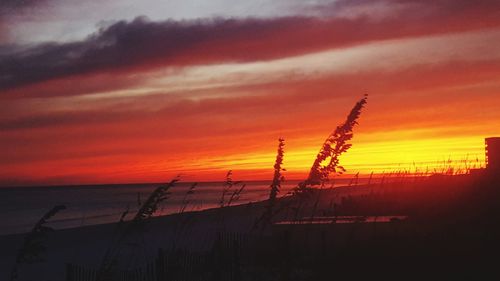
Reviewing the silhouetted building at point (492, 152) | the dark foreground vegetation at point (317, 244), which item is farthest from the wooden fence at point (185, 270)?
the silhouetted building at point (492, 152)

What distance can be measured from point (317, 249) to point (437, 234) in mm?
3353

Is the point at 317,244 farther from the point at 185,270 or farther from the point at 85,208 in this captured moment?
the point at 85,208

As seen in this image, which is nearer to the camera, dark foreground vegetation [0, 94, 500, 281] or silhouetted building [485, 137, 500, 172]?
dark foreground vegetation [0, 94, 500, 281]

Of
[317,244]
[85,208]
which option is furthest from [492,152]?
[85,208]

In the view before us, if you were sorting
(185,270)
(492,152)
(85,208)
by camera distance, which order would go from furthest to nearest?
(85,208) → (492,152) → (185,270)

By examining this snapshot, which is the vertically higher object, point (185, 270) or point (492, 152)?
point (492, 152)

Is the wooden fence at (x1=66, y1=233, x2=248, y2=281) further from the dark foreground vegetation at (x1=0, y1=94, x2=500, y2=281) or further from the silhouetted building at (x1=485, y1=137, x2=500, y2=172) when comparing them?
the silhouetted building at (x1=485, y1=137, x2=500, y2=172)

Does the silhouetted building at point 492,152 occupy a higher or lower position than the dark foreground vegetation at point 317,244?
higher

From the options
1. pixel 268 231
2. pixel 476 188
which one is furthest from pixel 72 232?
pixel 476 188

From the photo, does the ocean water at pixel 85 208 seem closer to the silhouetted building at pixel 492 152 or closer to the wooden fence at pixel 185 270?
the wooden fence at pixel 185 270

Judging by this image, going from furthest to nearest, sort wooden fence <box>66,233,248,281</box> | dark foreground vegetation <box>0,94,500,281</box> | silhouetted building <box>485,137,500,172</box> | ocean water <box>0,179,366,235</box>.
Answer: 1. ocean water <box>0,179,366,235</box>
2. silhouetted building <box>485,137,500,172</box>
3. wooden fence <box>66,233,248,281</box>
4. dark foreground vegetation <box>0,94,500,281</box>

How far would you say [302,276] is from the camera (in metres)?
14.8

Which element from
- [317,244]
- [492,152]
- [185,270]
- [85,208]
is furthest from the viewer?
[85,208]

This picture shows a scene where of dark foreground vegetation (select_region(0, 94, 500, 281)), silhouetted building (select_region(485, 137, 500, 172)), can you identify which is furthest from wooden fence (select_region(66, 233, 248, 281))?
silhouetted building (select_region(485, 137, 500, 172))
